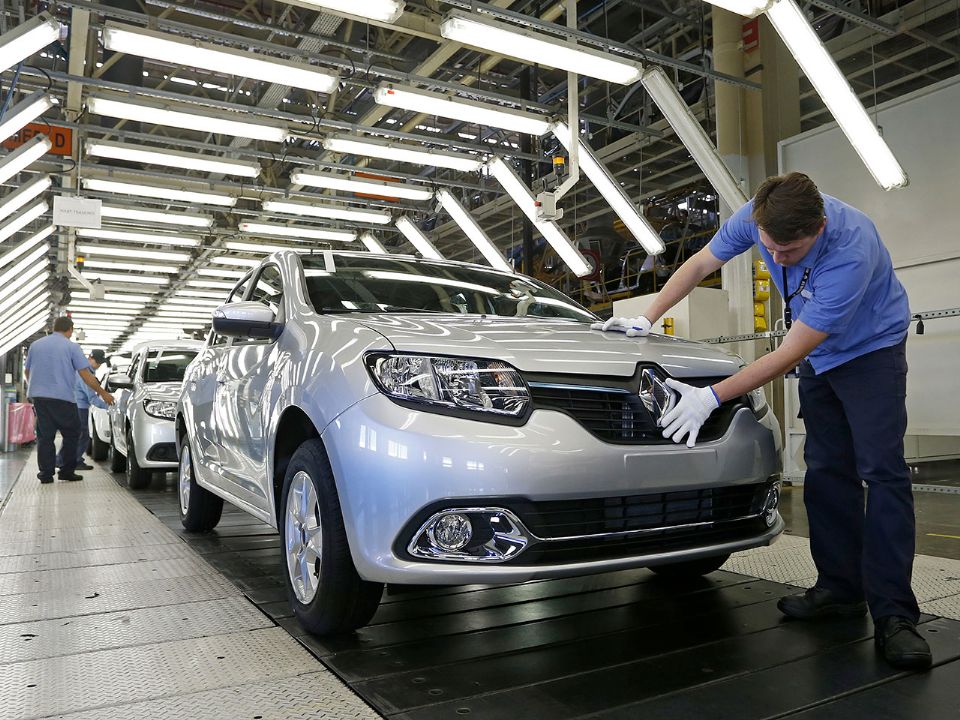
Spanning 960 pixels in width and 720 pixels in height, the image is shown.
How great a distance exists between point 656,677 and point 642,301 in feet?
20.1

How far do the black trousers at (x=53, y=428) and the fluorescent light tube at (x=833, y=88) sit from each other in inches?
282

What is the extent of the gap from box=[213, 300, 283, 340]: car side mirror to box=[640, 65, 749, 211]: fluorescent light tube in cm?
502

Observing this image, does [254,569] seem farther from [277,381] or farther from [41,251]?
[41,251]

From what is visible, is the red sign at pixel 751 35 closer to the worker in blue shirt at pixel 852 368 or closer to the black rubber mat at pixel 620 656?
the worker in blue shirt at pixel 852 368

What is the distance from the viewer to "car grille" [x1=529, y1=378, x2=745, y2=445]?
219 centimetres

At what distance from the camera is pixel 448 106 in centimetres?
723

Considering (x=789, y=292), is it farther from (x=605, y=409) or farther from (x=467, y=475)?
(x=467, y=475)

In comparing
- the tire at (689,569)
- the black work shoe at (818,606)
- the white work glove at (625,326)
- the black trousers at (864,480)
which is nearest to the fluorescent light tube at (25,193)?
the white work glove at (625,326)

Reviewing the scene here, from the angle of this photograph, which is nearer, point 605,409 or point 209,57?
point 605,409

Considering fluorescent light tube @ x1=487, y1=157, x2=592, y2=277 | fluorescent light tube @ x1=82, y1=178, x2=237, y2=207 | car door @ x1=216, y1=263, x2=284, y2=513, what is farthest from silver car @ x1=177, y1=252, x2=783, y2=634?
fluorescent light tube @ x1=82, y1=178, x2=237, y2=207

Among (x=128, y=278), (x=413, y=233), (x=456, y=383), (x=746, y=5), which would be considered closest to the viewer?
(x=456, y=383)

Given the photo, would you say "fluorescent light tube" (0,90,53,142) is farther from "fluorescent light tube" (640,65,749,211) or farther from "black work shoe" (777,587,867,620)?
"black work shoe" (777,587,867,620)

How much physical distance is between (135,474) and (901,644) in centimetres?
654

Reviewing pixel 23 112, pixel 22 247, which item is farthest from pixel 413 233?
pixel 22 247
